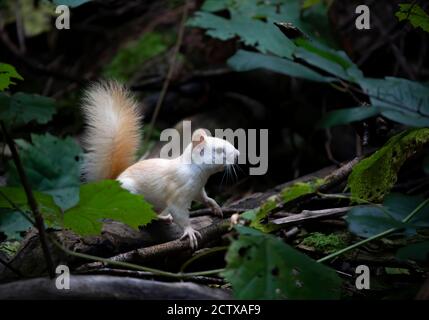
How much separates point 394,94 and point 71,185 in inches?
46.9

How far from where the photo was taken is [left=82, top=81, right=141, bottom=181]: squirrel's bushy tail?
2.95m

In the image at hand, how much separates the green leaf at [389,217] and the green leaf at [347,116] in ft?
1.74

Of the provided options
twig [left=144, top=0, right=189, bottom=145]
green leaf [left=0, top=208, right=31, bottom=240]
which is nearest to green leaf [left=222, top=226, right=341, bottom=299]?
green leaf [left=0, top=208, right=31, bottom=240]

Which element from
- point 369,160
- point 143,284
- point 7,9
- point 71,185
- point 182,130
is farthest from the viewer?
point 7,9

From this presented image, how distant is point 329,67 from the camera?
155cm

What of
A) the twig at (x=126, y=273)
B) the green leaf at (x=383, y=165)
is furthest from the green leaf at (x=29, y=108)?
the green leaf at (x=383, y=165)

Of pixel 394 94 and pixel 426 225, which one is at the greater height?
pixel 394 94

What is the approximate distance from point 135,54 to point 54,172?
3.33 m

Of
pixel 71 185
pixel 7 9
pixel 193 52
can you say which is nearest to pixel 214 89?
pixel 193 52

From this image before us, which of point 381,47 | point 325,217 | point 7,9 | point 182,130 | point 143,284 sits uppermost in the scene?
point 7,9

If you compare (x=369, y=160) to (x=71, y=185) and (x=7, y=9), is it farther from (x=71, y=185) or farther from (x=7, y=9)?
(x=7, y=9)

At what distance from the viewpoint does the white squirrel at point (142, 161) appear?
2.74 m

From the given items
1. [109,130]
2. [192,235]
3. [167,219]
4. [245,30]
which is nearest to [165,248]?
[192,235]

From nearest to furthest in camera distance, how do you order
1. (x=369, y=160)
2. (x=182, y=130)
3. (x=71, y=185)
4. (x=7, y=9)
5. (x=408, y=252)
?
1. (x=408, y=252)
2. (x=71, y=185)
3. (x=369, y=160)
4. (x=182, y=130)
5. (x=7, y=9)
